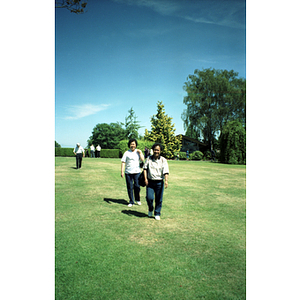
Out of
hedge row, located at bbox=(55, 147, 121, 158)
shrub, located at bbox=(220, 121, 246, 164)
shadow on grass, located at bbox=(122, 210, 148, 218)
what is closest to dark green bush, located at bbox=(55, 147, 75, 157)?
hedge row, located at bbox=(55, 147, 121, 158)

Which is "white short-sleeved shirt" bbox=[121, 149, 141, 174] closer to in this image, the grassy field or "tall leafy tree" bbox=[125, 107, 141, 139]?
the grassy field

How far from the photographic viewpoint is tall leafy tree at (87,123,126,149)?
7688 cm

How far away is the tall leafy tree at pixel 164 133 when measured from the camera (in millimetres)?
39281

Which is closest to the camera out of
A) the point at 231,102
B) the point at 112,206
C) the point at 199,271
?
the point at 199,271

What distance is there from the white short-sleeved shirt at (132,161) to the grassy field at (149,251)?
1.06 metres

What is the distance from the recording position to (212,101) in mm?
36625

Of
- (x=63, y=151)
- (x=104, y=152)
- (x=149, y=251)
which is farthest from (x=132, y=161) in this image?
(x=63, y=151)
